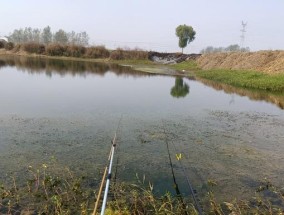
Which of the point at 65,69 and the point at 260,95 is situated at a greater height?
the point at 65,69

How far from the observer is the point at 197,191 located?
692cm

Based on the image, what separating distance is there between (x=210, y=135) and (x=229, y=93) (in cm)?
1313

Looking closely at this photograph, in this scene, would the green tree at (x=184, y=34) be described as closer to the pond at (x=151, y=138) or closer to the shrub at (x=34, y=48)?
the shrub at (x=34, y=48)

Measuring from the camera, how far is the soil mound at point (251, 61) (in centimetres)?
3344

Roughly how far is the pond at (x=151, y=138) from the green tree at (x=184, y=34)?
56.1m

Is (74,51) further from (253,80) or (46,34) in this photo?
(46,34)

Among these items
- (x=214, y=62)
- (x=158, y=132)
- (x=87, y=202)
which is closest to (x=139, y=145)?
(x=158, y=132)

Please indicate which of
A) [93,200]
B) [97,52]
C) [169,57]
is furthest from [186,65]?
[93,200]

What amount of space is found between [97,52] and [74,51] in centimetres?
466

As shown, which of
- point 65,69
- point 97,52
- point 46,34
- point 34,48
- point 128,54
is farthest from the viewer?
point 46,34

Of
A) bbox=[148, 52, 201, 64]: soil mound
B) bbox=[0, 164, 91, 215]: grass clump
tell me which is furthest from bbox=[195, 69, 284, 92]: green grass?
bbox=[148, 52, 201, 64]: soil mound

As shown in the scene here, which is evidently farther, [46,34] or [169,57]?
[46,34]

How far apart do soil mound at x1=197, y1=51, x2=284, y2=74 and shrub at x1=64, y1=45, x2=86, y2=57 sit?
26.6m

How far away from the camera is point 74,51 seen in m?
64.8
